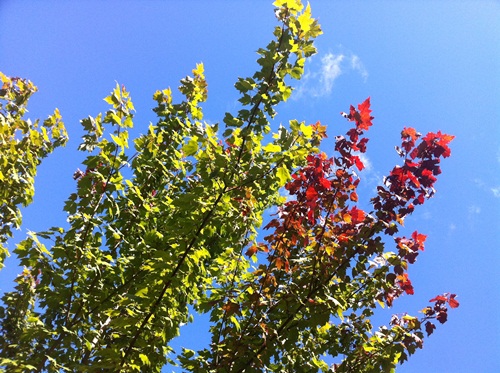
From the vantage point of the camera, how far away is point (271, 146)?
2945 mm

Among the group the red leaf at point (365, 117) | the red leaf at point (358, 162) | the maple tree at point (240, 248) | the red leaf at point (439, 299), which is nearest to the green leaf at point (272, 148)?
the maple tree at point (240, 248)

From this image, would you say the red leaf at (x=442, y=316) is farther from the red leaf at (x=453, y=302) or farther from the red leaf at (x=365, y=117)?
the red leaf at (x=365, y=117)

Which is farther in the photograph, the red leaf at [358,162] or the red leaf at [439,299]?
the red leaf at [439,299]

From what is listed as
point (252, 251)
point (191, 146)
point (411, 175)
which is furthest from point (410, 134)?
point (191, 146)

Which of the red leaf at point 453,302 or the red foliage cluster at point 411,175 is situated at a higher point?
the red foliage cluster at point 411,175

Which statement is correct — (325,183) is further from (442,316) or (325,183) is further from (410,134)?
(442,316)

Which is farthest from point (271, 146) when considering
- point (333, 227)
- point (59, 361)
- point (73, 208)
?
point (59, 361)

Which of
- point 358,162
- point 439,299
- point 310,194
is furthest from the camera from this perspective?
point 439,299

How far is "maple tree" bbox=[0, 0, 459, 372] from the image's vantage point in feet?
9.77

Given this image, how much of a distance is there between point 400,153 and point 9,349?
5665 mm

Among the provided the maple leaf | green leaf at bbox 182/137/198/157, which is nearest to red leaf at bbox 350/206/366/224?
the maple leaf

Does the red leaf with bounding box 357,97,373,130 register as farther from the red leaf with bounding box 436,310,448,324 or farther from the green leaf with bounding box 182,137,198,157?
the red leaf with bounding box 436,310,448,324

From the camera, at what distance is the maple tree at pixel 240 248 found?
2977mm

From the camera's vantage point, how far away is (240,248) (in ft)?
12.2
